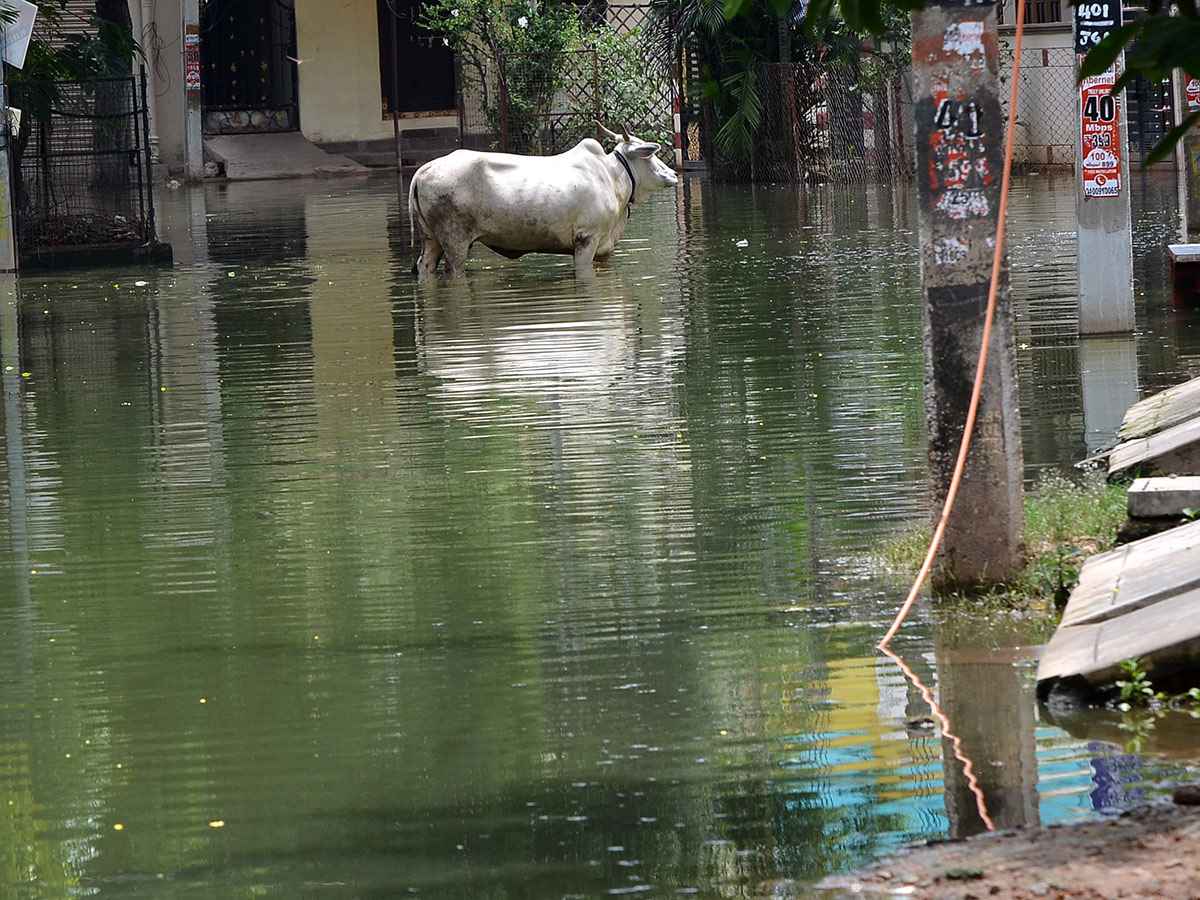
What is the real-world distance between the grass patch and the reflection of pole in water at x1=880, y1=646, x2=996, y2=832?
654 mm

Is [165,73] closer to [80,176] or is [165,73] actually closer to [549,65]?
[549,65]

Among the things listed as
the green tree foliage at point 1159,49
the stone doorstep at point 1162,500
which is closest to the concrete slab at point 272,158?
the stone doorstep at point 1162,500

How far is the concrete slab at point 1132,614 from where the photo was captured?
565 centimetres

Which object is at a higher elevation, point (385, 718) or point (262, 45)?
point (262, 45)

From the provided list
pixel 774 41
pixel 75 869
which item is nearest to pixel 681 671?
pixel 75 869

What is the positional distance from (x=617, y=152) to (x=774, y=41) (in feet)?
39.5

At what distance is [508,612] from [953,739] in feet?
6.84

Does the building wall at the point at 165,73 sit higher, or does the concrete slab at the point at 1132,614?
the building wall at the point at 165,73

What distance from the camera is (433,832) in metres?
5.12

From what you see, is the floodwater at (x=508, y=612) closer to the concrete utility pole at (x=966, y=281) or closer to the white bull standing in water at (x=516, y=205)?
the concrete utility pole at (x=966, y=281)

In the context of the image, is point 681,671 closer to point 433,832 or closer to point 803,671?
point 803,671

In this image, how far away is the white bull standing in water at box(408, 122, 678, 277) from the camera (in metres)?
18.3

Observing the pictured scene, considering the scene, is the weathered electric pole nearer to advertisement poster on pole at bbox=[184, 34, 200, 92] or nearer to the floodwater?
advertisement poster on pole at bbox=[184, 34, 200, 92]

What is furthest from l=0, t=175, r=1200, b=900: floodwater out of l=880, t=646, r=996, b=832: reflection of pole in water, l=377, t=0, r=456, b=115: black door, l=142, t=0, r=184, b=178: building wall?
l=377, t=0, r=456, b=115: black door
